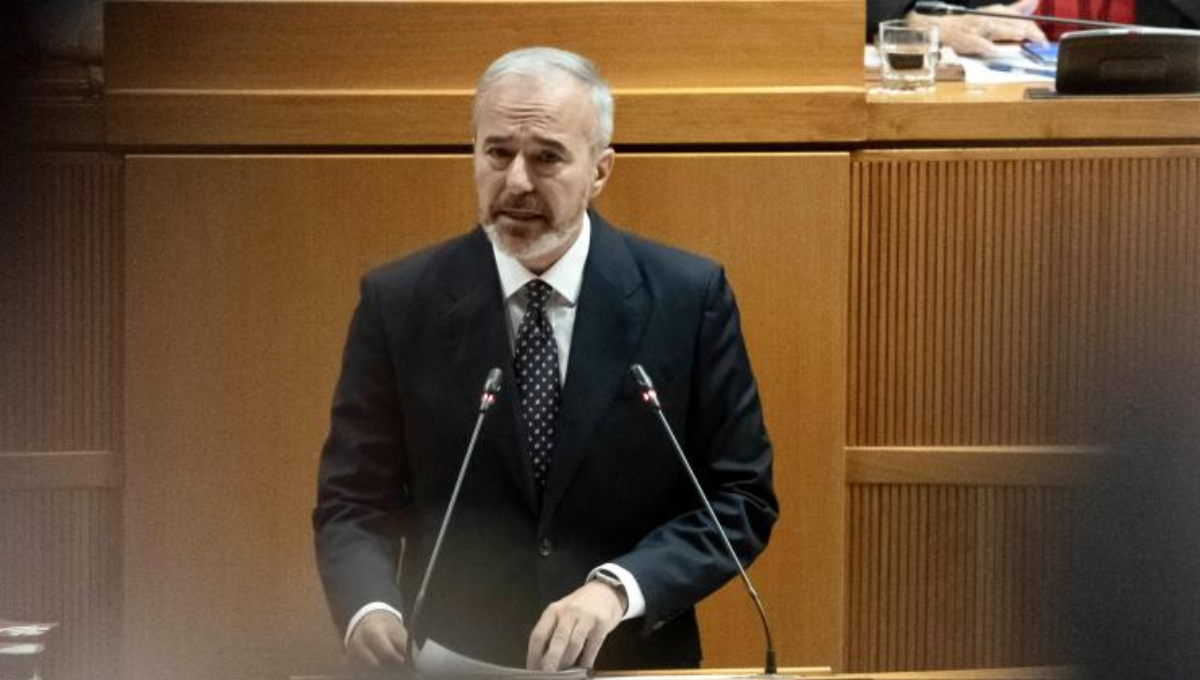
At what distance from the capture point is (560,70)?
1.98 m

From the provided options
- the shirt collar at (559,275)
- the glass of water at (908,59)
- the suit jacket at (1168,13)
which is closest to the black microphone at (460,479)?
the shirt collar at (559,275)

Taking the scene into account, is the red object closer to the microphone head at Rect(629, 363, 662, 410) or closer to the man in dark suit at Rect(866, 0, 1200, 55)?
the man in dark suit at Rect(866, 0, 1200, 55)

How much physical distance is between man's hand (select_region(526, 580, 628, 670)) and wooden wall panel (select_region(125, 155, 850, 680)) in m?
0.31

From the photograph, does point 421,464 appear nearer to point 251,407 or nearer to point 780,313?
point 251,407

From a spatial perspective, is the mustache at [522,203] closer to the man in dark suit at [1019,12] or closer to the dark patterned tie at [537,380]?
the dark patterned tie at [537,380]

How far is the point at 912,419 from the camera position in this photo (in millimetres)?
2344

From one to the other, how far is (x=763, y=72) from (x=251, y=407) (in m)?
0.70

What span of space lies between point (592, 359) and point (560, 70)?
295 millimetres

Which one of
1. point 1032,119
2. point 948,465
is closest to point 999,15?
point 1032,119

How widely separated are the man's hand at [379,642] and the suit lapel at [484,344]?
0.78 ft

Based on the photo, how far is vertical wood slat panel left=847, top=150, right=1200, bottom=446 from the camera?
2312mm

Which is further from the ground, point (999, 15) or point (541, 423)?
point (999, 15)

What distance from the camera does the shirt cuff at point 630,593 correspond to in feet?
6.36

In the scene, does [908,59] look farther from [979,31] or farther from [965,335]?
[979,31]
